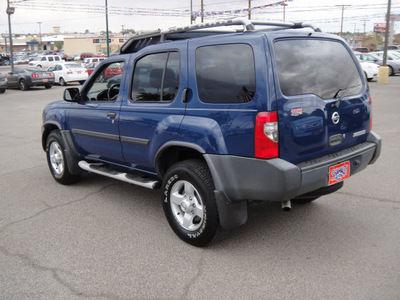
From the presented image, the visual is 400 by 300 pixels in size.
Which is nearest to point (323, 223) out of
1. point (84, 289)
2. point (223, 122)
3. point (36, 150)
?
point (223, 122)

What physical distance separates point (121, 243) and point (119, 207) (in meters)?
1.05

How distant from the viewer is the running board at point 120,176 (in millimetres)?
4307

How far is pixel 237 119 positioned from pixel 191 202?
1.01 meters

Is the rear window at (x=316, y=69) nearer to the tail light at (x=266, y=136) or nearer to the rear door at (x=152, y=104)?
the tail light at (x=266, y=136)

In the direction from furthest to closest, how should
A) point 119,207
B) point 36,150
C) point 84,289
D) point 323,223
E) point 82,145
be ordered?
point 36,150, point 82,145, point 119,207, point 323,223, point 84,289

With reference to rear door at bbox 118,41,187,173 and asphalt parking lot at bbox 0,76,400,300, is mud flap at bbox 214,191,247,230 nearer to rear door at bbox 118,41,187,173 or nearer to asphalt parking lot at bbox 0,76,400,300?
asphalt parking lot at bbox 0,76,400,300

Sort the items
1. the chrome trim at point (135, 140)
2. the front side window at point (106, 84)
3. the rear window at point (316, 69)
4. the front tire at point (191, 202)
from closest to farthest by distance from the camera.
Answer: the rear window at point (316, 69) → the front tire at point (191, 202) → the chrome trim at point (135, 140) → the front side window at point (106, 84)

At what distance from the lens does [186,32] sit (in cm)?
438

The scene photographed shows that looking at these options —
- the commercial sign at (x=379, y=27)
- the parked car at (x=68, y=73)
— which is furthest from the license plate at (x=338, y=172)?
the commercial sign at (x=379, y=27)

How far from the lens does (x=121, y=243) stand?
3891 millimetres

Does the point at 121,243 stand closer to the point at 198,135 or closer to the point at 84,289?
the point at 84,289

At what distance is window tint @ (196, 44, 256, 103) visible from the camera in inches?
129

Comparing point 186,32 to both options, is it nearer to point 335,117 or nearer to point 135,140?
point 135,140

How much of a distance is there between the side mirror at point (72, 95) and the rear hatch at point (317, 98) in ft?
9.75
